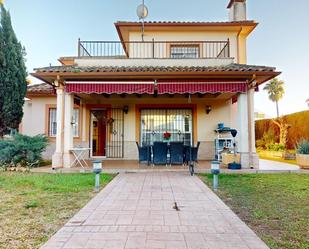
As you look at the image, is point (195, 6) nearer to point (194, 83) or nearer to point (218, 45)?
point (218, 45)

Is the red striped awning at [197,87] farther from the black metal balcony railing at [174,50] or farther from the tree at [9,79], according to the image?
the tree at [9,79]

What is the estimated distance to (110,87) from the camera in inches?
496

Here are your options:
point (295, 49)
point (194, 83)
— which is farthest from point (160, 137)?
point (295, 49)

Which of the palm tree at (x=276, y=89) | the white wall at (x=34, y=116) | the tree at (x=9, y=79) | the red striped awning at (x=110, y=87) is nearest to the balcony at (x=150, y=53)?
the red striped awning at (x=110, y=87)

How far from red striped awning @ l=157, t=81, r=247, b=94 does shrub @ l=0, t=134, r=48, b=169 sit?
7073 mm

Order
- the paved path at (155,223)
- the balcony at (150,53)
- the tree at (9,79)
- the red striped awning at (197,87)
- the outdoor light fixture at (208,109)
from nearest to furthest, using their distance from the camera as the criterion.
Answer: the paved path at (155,223) → the red striped awning at (197,87) → the balcony at (150,53) → the tree at (9,79) → the outdoor light fixture at (208,109)

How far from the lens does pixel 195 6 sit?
22.9 m

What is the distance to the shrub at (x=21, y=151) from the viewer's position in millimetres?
12961

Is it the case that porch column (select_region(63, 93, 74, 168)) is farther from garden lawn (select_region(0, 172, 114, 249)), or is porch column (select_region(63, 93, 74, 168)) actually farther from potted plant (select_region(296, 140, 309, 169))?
potted plant (select_region(296, 140, 309, 169))

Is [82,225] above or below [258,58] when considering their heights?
below

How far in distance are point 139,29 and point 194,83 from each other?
8.67 metres

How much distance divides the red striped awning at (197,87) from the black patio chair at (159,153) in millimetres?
2805

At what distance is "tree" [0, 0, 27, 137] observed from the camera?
52.9ft

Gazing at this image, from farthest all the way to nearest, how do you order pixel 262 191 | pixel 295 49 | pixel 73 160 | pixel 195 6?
1. pixel 295 49
2. pixel 195 6
3. pixel 73 160
4. pixel 262 191
